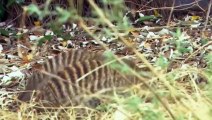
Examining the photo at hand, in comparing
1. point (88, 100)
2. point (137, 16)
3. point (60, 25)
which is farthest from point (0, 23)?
point (88, 100)

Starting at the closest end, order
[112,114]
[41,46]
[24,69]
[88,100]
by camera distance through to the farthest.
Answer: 1. [112,114]
2. [88,100]
3. [24,69]
4. [41,46]

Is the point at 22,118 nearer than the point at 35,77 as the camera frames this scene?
Yes

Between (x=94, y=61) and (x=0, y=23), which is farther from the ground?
(x=94, y=61)

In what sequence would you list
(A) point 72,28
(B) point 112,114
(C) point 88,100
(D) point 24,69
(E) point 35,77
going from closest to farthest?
(B) point 112,114 < (C) point 88,100 < (E) point 35,77 < (D) point 24,69 < (A) point 72,28

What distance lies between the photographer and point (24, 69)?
439cm

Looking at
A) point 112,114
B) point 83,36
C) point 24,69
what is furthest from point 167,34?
point 112,114

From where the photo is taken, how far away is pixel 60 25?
5.52 metres

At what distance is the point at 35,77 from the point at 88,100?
0.45 meters

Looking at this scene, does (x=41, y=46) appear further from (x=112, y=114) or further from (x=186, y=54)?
(x=112, y=114)

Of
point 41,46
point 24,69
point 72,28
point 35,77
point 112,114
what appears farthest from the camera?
point 72,28

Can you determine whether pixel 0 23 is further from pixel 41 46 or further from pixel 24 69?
pixel 24 69

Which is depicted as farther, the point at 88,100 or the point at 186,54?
the point at 186,54

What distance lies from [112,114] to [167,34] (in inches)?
88.6

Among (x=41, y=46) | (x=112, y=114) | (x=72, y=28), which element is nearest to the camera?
(x=112, y=114)
